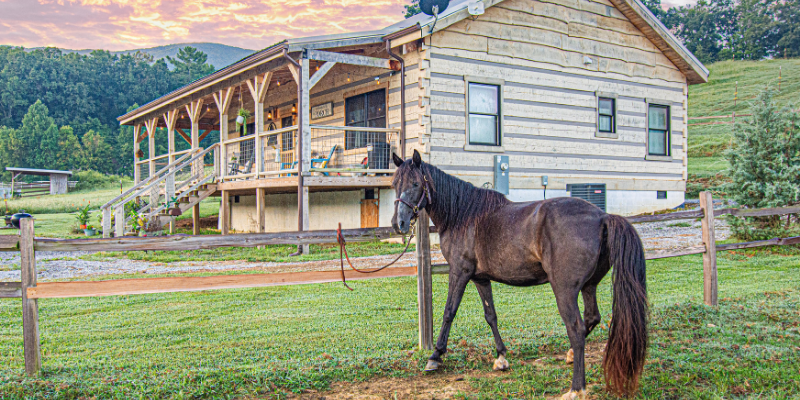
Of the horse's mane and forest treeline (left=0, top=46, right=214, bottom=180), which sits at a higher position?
forest treeline (left=0, top=46, right=214, bottom=180)

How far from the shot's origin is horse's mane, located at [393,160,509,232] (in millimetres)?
4504

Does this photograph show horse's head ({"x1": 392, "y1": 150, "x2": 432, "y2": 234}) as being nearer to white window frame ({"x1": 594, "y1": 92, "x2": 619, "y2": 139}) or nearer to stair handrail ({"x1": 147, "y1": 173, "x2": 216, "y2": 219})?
white window frame ({"x1": 594, "y1": 92, "x2": 619, "y2": 139})

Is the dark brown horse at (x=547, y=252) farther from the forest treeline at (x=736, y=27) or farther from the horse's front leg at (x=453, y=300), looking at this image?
the forest treeline at (x=736, y=27)

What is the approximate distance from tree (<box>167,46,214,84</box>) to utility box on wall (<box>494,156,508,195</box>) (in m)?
63.6

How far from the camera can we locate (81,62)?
70.4 meters

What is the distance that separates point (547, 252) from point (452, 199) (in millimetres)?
1040

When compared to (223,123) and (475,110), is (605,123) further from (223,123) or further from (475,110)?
(223,123)

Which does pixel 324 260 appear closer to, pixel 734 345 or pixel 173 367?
pixel 173 367

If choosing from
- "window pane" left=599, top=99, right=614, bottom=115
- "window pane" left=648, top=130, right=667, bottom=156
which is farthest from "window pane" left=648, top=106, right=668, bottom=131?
"window pane" left=599, top=99, right=614, bottom=115

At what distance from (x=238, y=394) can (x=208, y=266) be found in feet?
25.9

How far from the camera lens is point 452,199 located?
4629mm

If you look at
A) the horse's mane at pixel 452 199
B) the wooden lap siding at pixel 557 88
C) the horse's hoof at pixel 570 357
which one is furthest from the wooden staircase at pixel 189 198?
the horse's hoof at pixel 570 357

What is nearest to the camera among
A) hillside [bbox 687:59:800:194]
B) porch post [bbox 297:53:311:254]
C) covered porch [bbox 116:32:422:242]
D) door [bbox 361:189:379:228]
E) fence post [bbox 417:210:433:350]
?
fence post [bbox 417:210:433:350]

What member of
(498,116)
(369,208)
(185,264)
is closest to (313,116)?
(369,208)
